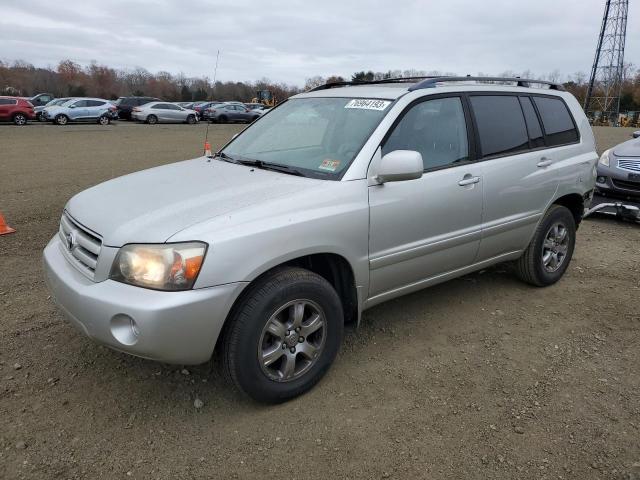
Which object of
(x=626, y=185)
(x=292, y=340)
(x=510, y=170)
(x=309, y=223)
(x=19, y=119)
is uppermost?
(x=19, y=119)

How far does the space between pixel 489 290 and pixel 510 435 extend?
7.00 ft

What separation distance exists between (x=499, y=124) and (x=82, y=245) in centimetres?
315

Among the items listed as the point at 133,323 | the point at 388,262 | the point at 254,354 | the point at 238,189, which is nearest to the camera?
the point at 133,323

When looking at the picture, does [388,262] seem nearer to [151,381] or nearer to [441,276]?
[441,276]

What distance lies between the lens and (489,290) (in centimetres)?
475

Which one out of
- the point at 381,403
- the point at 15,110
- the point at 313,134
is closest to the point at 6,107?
the point at 15,110

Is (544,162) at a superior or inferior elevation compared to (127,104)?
inferior

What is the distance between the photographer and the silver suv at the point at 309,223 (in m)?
2.56

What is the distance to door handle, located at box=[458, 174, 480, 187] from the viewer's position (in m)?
3.64

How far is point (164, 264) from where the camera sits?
2.52 m

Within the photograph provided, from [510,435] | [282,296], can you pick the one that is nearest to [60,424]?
[282,296]

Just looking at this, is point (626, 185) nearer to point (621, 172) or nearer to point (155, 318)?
point (621, 172)

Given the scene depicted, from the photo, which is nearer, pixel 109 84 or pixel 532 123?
pixel 532 123

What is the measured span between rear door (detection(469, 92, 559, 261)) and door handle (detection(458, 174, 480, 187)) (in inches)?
4.5
